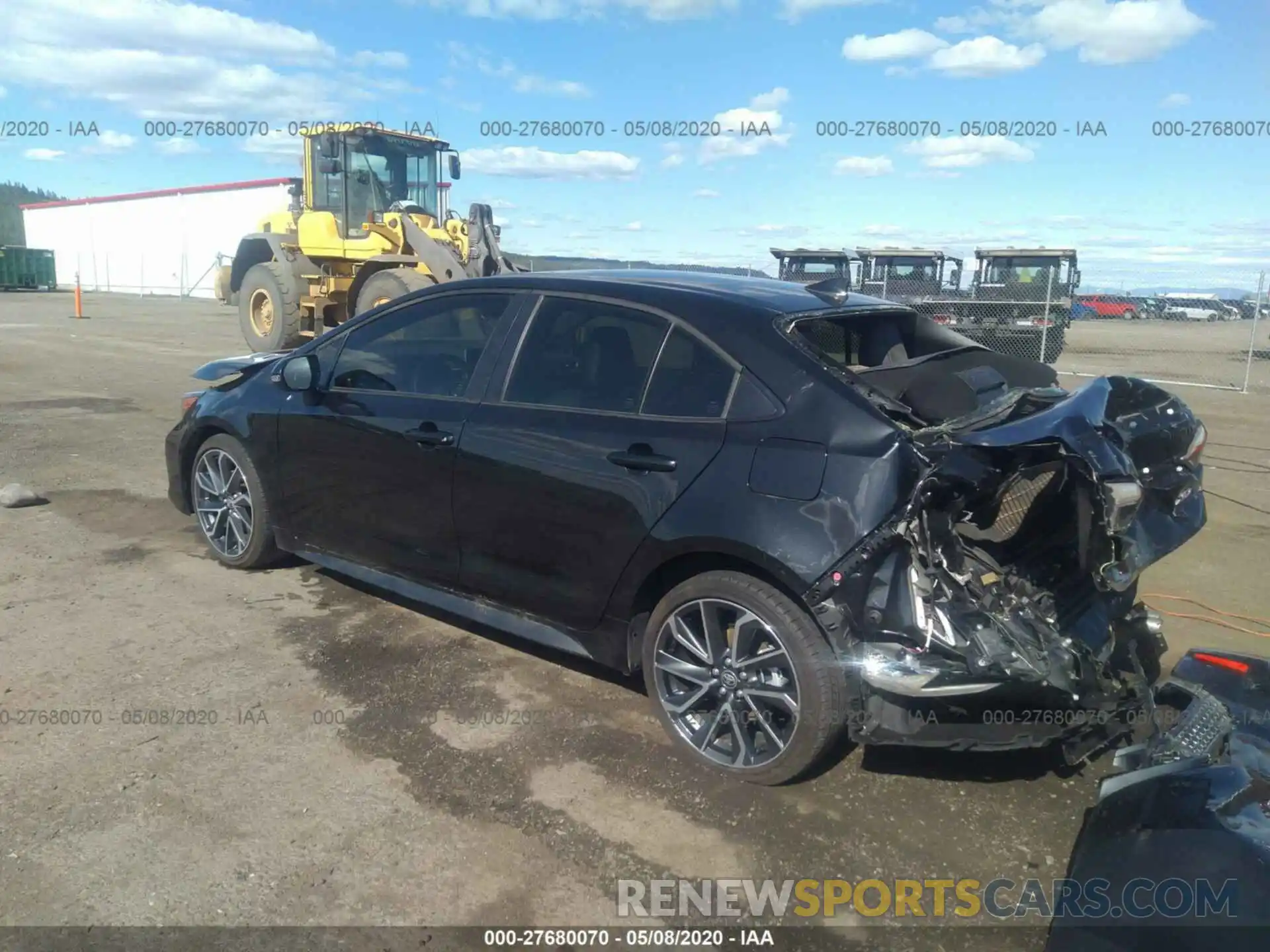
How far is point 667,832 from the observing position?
3119 millimetres

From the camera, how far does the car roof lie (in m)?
3.68

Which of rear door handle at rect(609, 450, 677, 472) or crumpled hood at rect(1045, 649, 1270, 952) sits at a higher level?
rear door handle at rect(609, 450, 677, 472)

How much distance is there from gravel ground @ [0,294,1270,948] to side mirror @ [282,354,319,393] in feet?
3.56

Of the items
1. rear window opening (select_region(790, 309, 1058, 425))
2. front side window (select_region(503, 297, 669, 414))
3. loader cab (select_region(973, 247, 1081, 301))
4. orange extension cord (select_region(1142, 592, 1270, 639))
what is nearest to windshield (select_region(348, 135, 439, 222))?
loader cab (select_region(973, 247, 1081, 301))

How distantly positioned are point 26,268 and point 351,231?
3929cm

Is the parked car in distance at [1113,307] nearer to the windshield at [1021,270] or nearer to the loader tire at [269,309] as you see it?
the windshield at [1021,270]

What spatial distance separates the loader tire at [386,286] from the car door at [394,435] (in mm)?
8925

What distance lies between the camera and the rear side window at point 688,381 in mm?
3482

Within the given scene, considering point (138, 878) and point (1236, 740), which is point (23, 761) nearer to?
point (138, 878)

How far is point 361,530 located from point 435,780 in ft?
4.99

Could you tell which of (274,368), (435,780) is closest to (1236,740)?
(435,780)

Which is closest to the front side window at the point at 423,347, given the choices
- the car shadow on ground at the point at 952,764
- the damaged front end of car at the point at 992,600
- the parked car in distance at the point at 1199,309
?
the car shadow on ground at the point at 952,764

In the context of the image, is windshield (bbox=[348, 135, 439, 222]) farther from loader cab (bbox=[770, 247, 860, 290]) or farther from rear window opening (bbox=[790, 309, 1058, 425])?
rear window opening (bbox=[790, 309, 1058, 425])

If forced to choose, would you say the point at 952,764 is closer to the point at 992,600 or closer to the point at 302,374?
the point at 992,600
